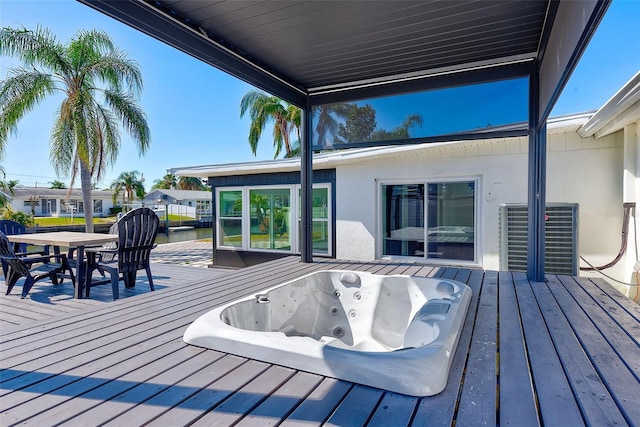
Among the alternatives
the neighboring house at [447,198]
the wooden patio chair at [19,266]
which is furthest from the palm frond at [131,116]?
the wooden patio chair at [19,266]

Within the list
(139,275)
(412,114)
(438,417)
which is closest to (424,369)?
(438,417)

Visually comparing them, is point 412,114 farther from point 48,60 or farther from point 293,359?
point 48,60

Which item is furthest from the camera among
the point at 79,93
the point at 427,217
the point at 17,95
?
the point at 79,93

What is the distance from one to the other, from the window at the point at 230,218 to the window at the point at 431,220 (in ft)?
11.7

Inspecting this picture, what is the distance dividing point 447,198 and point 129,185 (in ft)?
106

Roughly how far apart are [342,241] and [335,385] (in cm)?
533

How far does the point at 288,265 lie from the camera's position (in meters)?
4.28

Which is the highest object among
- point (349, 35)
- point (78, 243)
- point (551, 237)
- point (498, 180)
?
point (349, 35)

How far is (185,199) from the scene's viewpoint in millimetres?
26969

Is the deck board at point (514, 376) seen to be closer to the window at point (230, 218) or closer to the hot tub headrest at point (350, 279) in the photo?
the hot tub headrest at point (350, 279)

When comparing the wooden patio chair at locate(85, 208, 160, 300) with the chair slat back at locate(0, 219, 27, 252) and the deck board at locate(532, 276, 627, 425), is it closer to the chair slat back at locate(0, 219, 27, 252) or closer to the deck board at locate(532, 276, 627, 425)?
the chair slat back at locate(0, 219, 27, 252)

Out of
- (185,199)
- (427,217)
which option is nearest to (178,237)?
(185,199)

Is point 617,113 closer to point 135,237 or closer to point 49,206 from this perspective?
point 135,237

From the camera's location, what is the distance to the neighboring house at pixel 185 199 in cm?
2672
